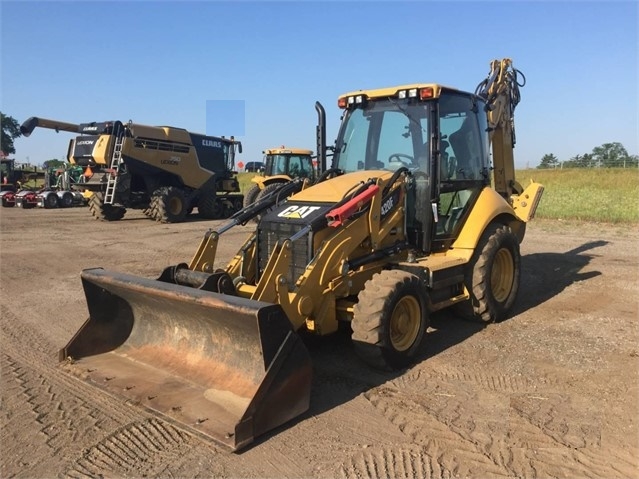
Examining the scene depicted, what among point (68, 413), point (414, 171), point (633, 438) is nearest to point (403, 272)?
point (414, 171)

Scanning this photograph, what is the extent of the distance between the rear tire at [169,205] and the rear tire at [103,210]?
63.9 inches

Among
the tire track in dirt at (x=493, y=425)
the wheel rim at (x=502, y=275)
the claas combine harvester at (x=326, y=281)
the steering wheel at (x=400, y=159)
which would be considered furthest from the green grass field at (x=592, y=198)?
the tire track in dirt at (x=493, y=425)

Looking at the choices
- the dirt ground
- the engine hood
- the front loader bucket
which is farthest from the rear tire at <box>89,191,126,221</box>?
the engine hood

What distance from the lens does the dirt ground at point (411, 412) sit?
334 centimetres

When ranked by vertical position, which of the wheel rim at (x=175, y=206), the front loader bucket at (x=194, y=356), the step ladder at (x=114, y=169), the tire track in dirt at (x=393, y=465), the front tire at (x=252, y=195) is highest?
the step ladder at (x=114, y=169)

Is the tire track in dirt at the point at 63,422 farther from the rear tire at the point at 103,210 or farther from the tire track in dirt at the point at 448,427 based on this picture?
the rear tire at the point at 103,210

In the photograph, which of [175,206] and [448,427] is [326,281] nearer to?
[448,427]

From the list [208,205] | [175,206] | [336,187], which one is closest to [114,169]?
[175,206]

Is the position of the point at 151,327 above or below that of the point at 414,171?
below

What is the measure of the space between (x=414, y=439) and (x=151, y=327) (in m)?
2.56

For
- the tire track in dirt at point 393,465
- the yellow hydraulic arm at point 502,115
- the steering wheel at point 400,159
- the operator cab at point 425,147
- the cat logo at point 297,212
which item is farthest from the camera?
the yellow hydraulic arm at point 502,115

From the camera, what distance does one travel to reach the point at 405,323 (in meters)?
4.97

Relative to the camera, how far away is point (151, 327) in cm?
491

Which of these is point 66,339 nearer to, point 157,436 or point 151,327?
point 151,327
